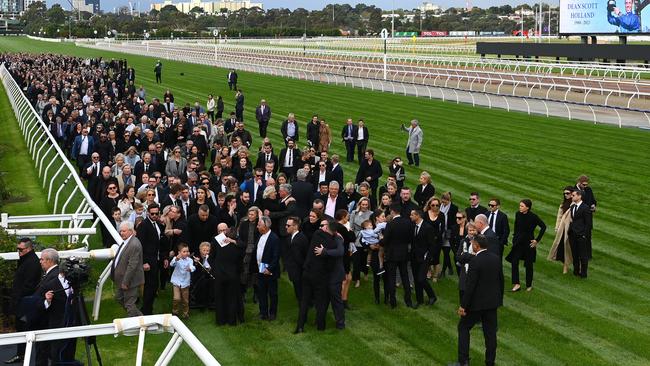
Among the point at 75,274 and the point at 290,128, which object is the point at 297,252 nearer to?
the point at 75,274

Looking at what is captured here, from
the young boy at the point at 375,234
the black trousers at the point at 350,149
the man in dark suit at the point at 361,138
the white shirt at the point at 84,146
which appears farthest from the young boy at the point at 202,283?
the black trousers at the point at 350,149

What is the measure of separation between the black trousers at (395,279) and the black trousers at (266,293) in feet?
4.08

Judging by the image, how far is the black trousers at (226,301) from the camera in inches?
372

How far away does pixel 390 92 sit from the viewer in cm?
3572

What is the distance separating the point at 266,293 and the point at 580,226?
387 cm

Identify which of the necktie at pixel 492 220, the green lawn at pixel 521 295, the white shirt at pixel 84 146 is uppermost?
the white shirt at pixel 84 146

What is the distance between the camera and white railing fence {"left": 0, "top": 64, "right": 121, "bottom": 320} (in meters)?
10.6

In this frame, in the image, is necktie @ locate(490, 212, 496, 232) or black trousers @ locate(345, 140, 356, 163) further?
black trousers @ locate(345, 140, 356, 163)

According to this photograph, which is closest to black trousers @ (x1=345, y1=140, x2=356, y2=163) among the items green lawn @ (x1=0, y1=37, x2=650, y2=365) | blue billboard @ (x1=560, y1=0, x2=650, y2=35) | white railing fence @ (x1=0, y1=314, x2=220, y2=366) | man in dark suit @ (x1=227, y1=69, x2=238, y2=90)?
green lawn @ (x1=0, y1=37, x2=650, y2=365)

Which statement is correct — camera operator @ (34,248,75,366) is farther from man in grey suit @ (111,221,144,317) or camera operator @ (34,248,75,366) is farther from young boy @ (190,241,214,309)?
young boy @ (190,241,214,309)

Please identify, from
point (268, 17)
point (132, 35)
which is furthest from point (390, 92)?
point (268, 17)

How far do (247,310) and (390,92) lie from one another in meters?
26.3

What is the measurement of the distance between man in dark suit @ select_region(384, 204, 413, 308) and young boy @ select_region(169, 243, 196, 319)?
81.8 inches

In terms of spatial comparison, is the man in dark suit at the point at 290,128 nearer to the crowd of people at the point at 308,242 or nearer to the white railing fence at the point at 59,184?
the white railing fence at the point at 59,184
